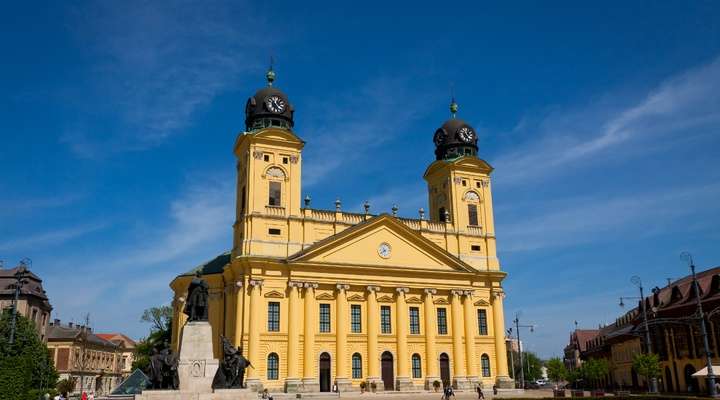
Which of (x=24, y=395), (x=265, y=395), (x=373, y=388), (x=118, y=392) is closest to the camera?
(x=118, y=392)

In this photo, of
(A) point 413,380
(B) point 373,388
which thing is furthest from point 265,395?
(A) point 413,380

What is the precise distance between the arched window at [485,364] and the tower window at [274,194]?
20663mm

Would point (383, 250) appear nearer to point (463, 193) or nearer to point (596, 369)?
point (463, 193)

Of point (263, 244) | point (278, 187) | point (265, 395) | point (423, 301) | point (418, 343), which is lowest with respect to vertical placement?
point (265, 395)

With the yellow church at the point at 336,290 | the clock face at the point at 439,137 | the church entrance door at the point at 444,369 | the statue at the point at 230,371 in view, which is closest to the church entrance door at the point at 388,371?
the yellow church at the point at 336,290

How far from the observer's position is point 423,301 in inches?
1864

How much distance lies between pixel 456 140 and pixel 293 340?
24112 mm

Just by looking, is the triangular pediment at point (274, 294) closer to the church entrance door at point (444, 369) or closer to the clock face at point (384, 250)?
the clock face at point (384, 250)

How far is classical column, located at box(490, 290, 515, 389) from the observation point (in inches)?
1883

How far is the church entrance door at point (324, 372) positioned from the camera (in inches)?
1694

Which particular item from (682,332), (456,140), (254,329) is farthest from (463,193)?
(254,329)

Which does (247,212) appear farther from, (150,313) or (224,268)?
(150,313)

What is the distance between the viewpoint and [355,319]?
148ft

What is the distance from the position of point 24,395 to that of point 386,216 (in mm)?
26794
